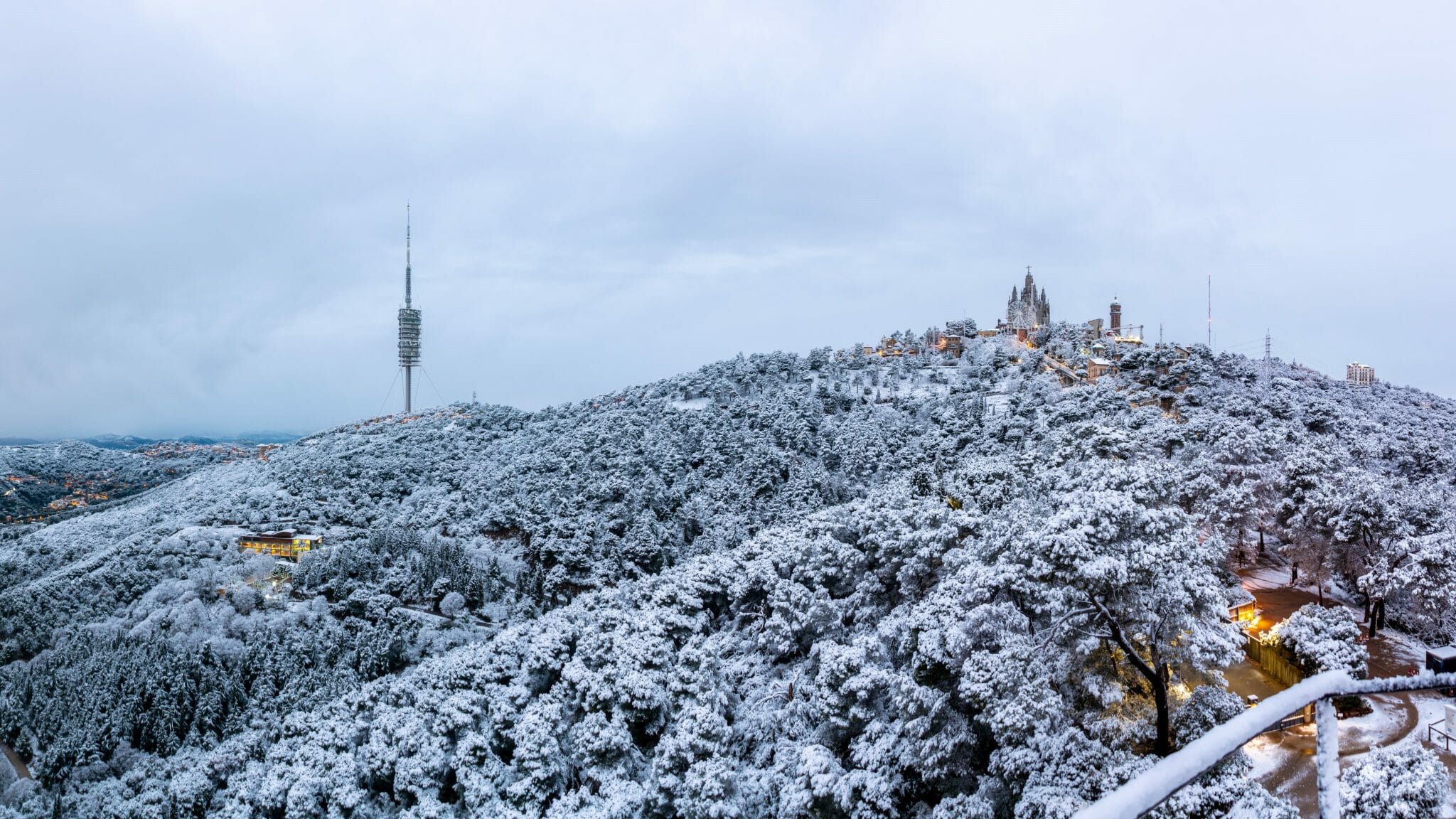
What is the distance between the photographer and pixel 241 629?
3756 centimetres

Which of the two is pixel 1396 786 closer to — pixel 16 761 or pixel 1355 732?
pixel 1355 732

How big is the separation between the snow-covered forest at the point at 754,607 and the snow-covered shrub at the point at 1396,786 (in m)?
1.01

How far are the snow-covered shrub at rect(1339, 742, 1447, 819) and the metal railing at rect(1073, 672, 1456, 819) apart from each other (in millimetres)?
8276

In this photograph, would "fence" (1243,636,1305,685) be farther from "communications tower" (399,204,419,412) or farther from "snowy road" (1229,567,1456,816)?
"communications tower" (399,204,419,412)

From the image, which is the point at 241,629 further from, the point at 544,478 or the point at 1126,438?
the point at 1126,438

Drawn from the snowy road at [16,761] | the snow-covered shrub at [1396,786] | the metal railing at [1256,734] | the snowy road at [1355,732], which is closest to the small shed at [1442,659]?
the snowy road at [1355,732]

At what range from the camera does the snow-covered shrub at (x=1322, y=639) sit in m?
13.6

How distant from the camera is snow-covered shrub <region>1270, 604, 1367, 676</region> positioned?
44.7 feet

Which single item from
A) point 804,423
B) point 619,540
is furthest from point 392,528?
point 804,423

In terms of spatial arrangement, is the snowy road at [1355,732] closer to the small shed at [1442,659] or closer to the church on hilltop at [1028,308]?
the small shed at [1442,659]

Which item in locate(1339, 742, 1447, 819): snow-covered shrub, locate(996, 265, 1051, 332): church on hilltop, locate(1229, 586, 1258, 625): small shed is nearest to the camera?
locate(1339, 742, 1447, 819): snow-covered shrub

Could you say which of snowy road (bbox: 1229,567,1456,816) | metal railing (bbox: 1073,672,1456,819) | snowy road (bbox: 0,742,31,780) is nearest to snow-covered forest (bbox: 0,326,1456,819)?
snowy road (bbox: 0,742,31,780)

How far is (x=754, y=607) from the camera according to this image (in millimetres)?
24281

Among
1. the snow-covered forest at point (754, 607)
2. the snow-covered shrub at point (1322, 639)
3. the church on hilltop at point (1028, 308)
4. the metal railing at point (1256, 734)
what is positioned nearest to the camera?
the metal railing at point (1256, 734)
